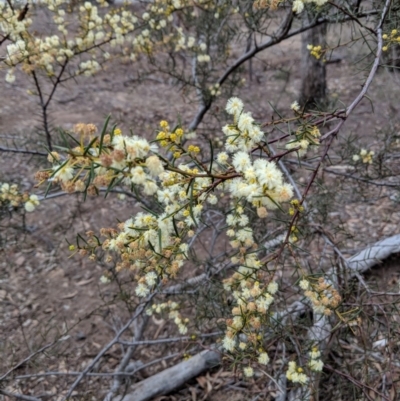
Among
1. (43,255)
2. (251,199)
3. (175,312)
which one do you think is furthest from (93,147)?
(43,255)

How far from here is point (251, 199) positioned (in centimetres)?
94

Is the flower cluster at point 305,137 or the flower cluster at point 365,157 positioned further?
the flower cluster at point 365,157

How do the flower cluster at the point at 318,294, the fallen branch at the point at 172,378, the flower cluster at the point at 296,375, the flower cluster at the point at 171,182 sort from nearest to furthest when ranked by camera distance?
1. the flower cluster at the point at 171,182
2. the flower cluster at the point at 318,294
3. the flower cluster at the point at 296,375
4. the fallen branch at the point at 172,378

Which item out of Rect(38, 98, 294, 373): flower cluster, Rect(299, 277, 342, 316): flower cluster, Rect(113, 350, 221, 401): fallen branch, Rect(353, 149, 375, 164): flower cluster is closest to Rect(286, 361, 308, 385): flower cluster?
Rect(38, 98, 294, 373): flower cluster

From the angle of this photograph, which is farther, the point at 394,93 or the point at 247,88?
the point at 247,88

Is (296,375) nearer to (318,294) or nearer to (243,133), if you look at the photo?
(318,294)

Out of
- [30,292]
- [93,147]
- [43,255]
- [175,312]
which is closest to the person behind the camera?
[93,147]

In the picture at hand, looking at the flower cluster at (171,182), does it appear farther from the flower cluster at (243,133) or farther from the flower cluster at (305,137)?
the flower cluster at (305,137)

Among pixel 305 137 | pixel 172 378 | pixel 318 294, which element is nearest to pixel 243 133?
pixel 305 137

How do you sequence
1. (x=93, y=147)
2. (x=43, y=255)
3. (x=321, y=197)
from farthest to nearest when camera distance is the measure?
(x=43, y=255), (x=321, y=197), (x=93, y=147)

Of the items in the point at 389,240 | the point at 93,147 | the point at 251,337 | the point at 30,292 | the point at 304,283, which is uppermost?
the point at 93,147

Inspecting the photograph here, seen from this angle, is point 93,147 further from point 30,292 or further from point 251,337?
point 30,292

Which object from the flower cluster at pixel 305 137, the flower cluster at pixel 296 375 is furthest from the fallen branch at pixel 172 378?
the flower cluster at pixel 305 137

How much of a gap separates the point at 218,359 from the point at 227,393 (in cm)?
23
